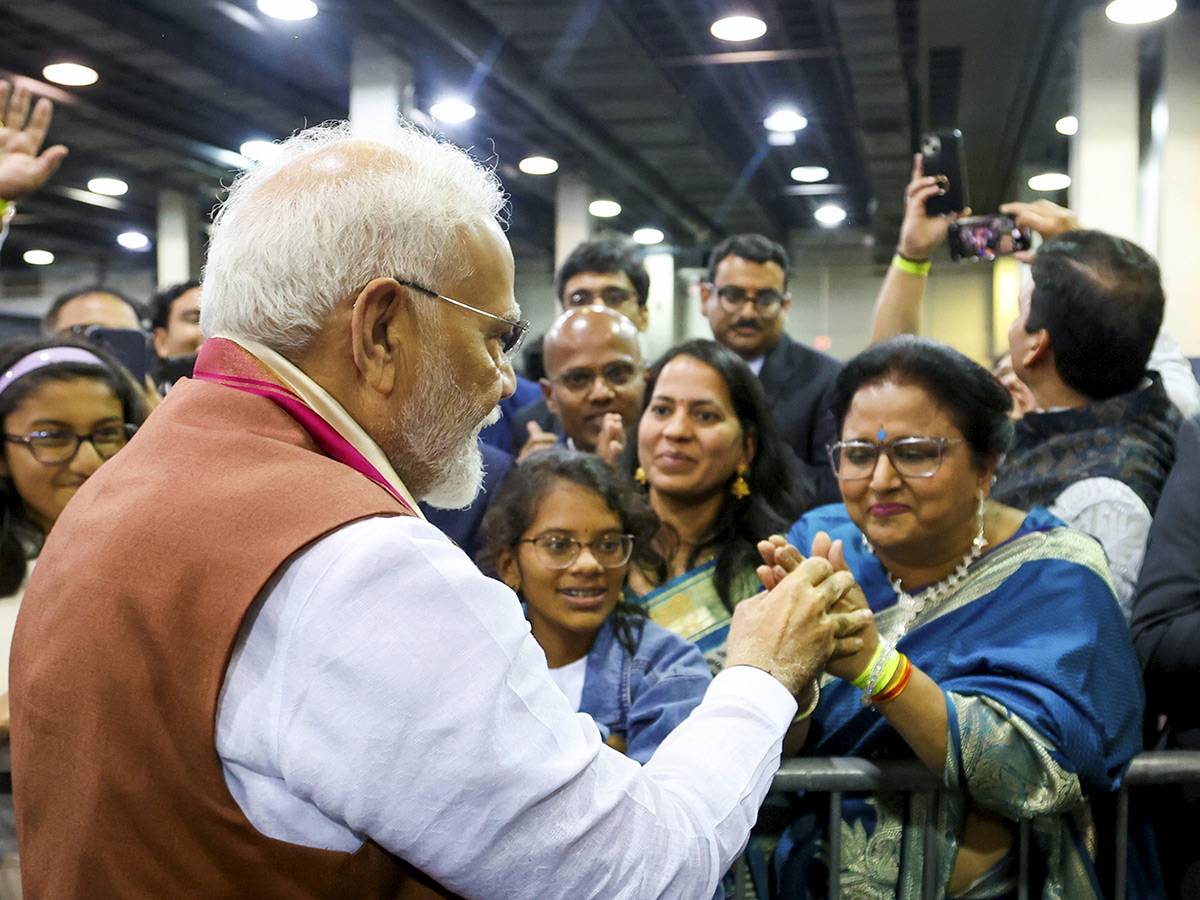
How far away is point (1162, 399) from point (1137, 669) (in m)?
0.69

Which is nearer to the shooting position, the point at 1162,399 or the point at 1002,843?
the point at 1002,843

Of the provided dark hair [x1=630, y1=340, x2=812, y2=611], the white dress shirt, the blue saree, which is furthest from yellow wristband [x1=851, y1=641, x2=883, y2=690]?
dark hair [x1=630, y1=340, x2=812, y2=611]

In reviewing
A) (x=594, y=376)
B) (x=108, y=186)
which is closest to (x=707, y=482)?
(x=594, y=376)

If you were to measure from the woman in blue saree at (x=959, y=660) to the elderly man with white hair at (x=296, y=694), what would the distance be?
650 millimetres

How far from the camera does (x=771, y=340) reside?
341cm

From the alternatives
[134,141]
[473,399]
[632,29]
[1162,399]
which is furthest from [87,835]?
[134,141]

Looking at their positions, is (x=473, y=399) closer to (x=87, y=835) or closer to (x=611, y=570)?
(x=87, y=835)

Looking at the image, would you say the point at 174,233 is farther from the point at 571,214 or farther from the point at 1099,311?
the point at 1099,311

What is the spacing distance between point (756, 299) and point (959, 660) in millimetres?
1861

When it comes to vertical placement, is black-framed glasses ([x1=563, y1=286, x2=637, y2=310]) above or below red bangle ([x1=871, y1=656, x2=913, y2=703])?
above

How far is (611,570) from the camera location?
6.68 feet

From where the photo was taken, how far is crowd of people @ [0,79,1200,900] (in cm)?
94

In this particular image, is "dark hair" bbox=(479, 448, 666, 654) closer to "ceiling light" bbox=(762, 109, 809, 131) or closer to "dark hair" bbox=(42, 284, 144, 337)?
"dark hair" bbox=(42, 284, 144, 337)

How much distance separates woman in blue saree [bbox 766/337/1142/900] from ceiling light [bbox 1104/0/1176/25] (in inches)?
163
